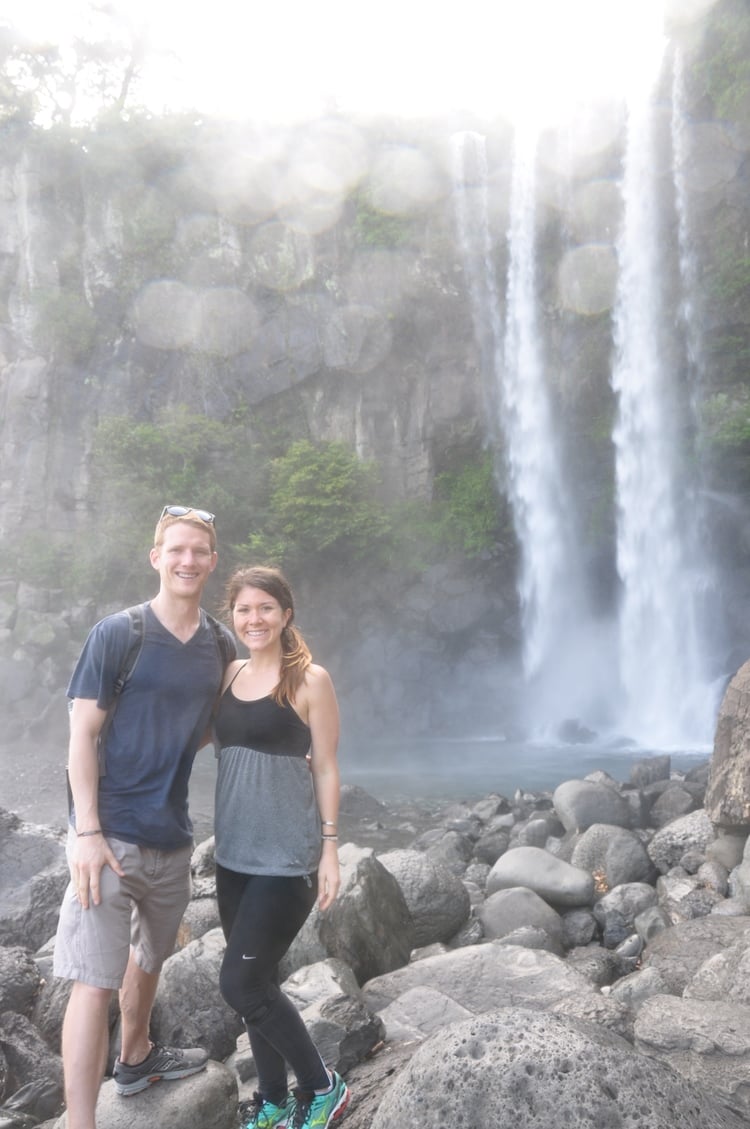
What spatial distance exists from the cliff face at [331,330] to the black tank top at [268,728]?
67.4ft

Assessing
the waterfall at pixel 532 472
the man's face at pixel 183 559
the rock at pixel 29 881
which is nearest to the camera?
the man's face at pixel 183 559

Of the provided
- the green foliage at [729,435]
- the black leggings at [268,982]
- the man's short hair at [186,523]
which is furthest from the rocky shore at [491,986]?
the green foliage at [729,435]

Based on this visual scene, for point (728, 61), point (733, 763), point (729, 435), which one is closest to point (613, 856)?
point (733, 763)

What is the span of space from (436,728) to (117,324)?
15.7 meters

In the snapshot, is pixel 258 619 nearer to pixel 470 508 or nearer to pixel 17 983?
pixel 17 983

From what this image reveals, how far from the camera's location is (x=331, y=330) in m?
24.8

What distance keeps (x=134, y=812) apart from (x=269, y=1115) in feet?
3.72

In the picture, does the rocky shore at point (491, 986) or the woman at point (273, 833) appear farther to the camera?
the woman at point (273, 833)

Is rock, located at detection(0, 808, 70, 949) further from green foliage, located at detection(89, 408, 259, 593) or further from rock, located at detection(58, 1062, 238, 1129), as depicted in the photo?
green foliage, located at detection(89, 408, 259, 593)

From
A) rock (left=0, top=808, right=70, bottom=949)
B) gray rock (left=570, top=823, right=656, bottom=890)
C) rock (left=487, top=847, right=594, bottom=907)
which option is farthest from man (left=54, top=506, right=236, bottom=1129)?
gray rock (left=570, top=823, right=656, bottom=890)

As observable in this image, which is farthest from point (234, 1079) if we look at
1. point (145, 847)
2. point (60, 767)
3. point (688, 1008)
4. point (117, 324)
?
point (117, 324)

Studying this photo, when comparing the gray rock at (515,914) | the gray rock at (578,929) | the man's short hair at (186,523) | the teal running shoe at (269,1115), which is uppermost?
the man's short hair at (186,523)

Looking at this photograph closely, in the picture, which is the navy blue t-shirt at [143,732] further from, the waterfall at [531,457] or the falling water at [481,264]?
the falling water at [481,264]

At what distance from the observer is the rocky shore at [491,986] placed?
2.18 meters
